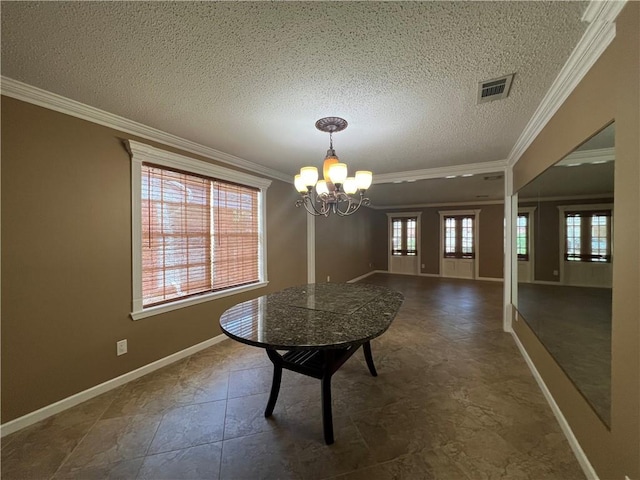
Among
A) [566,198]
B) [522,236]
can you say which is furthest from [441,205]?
[566,198]

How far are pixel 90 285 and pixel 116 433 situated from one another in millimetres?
1104

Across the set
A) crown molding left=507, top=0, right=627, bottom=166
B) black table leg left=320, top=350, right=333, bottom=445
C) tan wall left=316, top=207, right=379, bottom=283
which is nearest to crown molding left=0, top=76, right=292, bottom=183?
black table leg left=320, top=350, right=333, bottom=445

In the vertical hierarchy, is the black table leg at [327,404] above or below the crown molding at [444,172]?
below

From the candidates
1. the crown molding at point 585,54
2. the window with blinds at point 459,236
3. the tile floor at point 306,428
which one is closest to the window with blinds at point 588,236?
the crown molding at point 585,54

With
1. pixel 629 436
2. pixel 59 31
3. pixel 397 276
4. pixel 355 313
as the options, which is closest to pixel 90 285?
pixel 59 31

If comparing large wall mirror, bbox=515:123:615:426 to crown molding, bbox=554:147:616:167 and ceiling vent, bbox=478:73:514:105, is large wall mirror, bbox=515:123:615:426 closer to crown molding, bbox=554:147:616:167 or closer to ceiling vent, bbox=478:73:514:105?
crown molding, bbox=554:147:616:167

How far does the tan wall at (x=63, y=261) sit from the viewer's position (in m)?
1.68

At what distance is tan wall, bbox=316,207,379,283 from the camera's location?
538 cm

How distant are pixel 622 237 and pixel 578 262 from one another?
0.51m

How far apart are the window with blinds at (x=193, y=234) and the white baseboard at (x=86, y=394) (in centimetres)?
59

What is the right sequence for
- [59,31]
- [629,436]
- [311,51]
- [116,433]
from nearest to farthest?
1. [629,436]
2. [59,31]
3. [311,51]
4. [116,433]

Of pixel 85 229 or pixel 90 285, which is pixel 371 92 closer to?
pixel 85 229

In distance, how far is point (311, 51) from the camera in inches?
52.2

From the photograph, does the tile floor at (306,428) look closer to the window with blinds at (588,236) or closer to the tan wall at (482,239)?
the window with blinds at (588,236)
